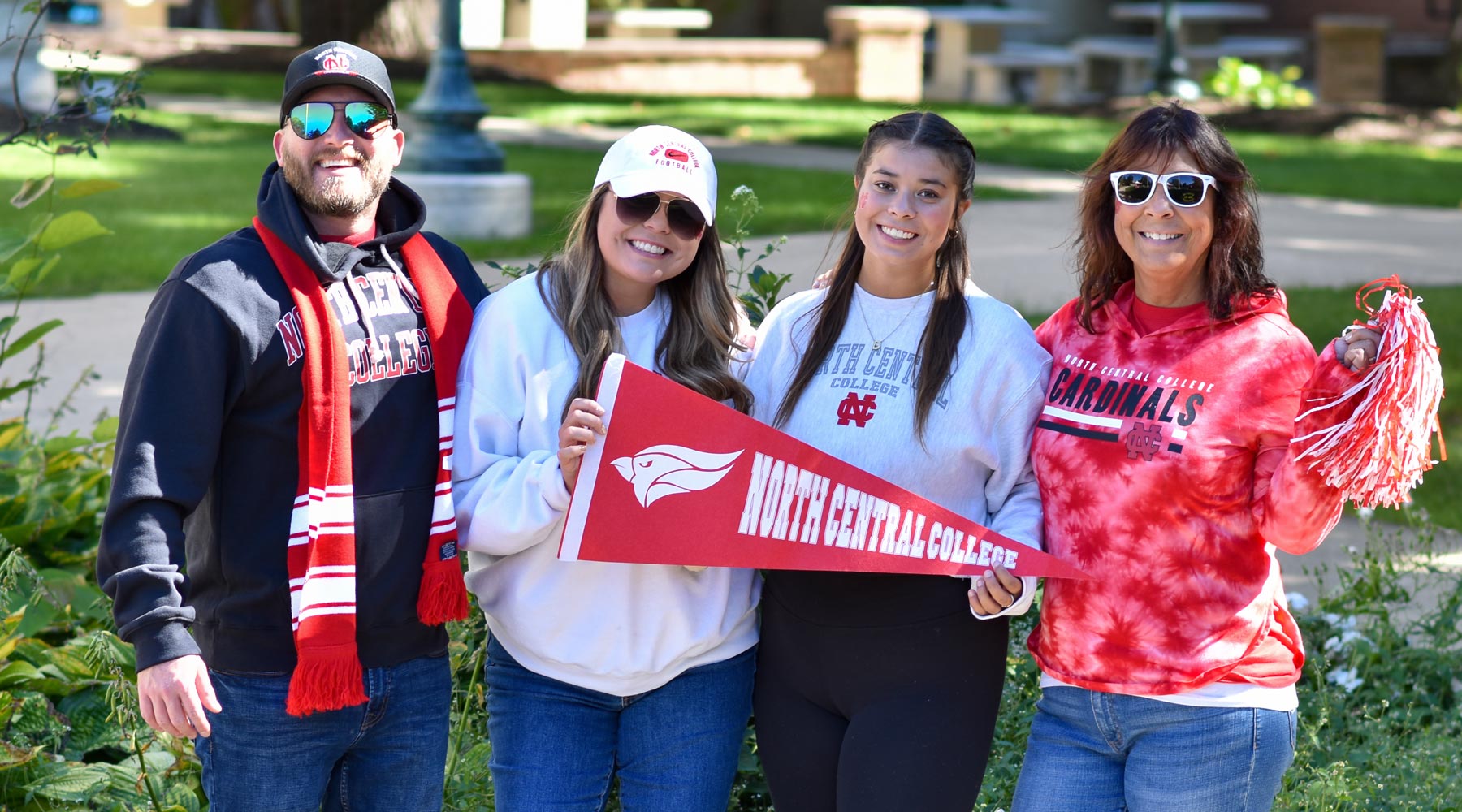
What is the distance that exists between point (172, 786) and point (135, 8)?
1321 inches

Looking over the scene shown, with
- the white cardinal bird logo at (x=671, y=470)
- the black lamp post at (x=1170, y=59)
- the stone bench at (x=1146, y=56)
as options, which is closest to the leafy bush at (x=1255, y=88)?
the black lamp post at (x=1170, y=59)

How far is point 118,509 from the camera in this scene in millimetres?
2488

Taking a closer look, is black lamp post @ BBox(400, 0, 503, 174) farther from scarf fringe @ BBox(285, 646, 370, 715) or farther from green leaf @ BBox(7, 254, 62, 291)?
scarf fringe @ BBox(285, 646, 370, 715)

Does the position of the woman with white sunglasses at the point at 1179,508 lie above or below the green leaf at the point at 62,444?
above

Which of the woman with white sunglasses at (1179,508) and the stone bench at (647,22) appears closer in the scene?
the woman with white sunglasses at (1179,508)

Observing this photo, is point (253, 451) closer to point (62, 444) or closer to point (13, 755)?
point (13, 755)

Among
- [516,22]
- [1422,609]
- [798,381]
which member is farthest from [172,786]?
[516,22]

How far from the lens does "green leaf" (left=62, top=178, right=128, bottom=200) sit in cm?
407

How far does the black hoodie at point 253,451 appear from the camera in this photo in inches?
98.3

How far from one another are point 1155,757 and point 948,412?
772 mm

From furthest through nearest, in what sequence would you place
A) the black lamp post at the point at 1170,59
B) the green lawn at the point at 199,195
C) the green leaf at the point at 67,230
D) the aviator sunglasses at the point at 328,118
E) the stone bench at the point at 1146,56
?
the stone bench at the point at 1146,56
the black lamp post at the point at 1170,59
the green lawn at the point at 199,195
the green leaf at the point at 67,230
the aviator sunglasses at the point at 328,118

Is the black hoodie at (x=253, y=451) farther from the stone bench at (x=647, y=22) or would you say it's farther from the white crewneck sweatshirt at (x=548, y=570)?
the stone bench at (x=647, y=22)

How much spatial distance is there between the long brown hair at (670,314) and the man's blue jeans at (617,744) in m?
0.59

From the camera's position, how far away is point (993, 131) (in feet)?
59.1
